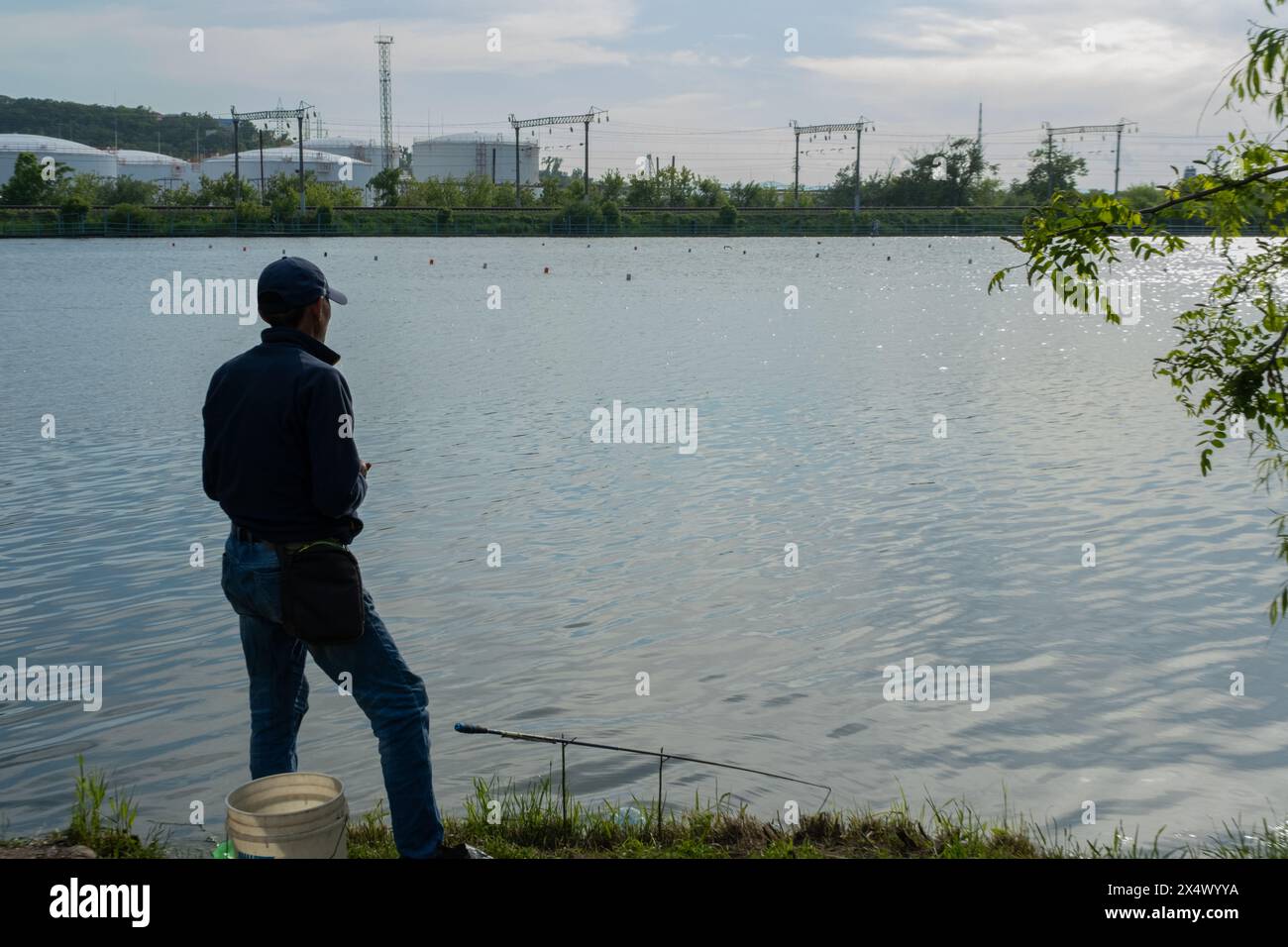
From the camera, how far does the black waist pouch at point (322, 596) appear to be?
17.6 ft

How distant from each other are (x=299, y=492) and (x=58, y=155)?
630 ft

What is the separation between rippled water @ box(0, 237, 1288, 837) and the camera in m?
9.30

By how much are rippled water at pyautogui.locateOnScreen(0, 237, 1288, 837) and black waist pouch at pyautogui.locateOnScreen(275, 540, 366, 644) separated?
11.9 feet

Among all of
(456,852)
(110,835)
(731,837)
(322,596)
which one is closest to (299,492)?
(322,596)

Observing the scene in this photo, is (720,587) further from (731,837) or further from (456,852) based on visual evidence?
(456,852)

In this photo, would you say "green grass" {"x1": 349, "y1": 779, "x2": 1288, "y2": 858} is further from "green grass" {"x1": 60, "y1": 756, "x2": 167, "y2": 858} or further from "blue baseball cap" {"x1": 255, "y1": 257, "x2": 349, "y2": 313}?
"blue baseball cap" {"x1": 255, "y1": 257, "x2": 349, "y2": 313}

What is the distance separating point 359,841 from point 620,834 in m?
1.42

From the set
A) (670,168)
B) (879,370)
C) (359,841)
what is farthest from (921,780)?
(670,168)

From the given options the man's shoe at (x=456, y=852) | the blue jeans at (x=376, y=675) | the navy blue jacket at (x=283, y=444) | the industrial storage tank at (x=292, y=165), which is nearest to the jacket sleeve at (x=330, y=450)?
the navy blue jacket at (x=283, y=444)

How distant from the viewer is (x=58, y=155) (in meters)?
174

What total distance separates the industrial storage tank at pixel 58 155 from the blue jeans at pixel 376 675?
7215 inches

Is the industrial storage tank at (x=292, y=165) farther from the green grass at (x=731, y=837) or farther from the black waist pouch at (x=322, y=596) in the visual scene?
the black waist pouch at (x=322, y=596)

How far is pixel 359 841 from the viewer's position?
22.4 ft

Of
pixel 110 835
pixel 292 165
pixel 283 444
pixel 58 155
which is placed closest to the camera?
pixel 283 444
